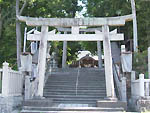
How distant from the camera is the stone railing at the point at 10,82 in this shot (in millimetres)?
10102

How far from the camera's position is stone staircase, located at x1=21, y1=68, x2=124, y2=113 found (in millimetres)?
10094

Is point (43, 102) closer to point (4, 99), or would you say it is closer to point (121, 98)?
point (4, 99)

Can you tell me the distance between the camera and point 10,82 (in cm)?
1070

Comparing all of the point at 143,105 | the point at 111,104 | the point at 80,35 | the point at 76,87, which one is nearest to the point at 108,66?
the point at 111,104

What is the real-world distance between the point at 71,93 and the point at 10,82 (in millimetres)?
3500

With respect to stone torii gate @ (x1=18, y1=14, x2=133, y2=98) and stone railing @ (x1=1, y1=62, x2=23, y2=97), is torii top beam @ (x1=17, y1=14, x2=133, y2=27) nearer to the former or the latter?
stone torii gate @ (x1=18, y1=14, x2=133, y2=98)

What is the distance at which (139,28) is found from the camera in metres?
18.5

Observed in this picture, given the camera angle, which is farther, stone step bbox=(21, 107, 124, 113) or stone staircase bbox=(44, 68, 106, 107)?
stone staircase bbox=(44, 68, 106, 107)

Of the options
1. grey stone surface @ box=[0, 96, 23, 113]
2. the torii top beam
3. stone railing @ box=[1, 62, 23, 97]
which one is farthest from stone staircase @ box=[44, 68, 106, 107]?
the torii top beam

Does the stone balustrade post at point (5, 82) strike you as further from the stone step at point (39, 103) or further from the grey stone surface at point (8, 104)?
the stone step at point (39, 103)

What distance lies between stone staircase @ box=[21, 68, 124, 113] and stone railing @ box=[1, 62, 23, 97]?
3.25 ft

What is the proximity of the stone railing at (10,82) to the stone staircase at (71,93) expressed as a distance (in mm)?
992

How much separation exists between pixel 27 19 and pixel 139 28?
10189 mm

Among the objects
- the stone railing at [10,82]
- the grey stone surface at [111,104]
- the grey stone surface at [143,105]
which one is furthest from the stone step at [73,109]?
the stone railing at [10,82]
